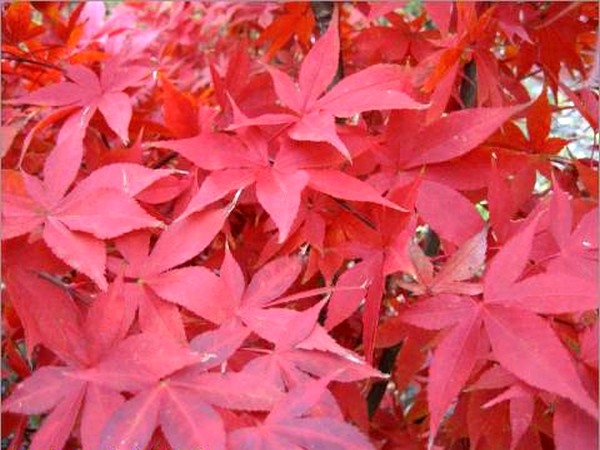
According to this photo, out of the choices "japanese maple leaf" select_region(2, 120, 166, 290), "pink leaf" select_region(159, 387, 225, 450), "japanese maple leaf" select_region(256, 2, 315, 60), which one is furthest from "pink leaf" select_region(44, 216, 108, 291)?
"japanese maple leaf" select_region(256, 2, 315, 60)

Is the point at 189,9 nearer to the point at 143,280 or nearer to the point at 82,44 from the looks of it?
the point at 82,44

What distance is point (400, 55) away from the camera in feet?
3.08

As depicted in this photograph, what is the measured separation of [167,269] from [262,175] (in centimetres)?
11

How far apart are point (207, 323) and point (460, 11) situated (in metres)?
0.37

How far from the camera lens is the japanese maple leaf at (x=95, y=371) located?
54 centimetres

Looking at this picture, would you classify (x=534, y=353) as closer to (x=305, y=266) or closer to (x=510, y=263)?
(x=510, y=263)

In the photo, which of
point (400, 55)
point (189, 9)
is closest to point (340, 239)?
point (400, 55)

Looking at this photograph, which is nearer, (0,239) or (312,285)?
(0,239)

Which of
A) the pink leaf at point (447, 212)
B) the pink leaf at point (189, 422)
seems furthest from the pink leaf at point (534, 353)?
the pink leaf at point (189, 422)

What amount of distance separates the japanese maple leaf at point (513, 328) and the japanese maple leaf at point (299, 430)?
0.07 metres

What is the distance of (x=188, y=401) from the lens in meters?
0.53

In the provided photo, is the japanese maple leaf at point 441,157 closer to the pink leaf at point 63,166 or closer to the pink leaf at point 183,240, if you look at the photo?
the pink leaf at point 183,240

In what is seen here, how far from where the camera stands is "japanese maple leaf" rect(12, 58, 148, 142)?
77 centimetres

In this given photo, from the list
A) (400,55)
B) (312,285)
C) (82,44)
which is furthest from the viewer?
(82,44)
